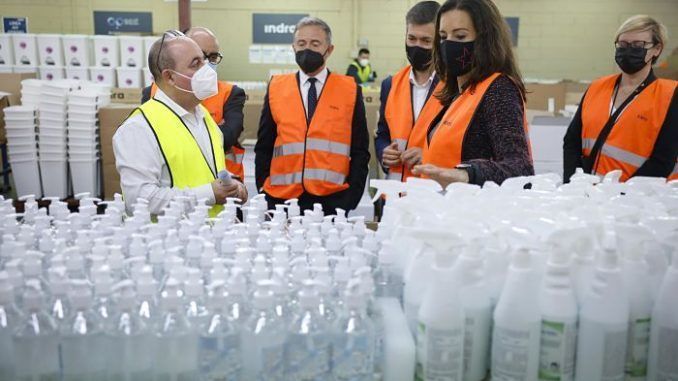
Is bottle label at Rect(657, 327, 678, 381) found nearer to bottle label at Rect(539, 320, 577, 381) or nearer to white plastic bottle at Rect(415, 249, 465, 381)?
bottle label at Rect(539, 320, 577, 381)

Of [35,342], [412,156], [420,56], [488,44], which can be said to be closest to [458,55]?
[488,44]

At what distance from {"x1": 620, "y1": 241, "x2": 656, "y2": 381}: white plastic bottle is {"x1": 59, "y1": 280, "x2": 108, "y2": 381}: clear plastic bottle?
1002 mm

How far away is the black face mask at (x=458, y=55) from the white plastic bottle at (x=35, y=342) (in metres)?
1.51

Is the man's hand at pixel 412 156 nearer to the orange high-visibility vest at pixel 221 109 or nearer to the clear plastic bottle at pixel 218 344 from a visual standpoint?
the orange high-visibility vest at pixel 221 109

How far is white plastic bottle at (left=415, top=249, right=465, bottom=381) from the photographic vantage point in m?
1.10

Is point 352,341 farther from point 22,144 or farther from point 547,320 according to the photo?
point 22,144

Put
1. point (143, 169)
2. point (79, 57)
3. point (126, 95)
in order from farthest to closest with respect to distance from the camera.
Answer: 1. point (79, 57)
2. point (126, 95)
3. point (143, 169)

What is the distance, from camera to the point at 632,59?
283cm

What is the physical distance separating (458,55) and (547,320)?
121cm

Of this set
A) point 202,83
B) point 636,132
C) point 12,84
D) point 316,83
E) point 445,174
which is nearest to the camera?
point 445,174

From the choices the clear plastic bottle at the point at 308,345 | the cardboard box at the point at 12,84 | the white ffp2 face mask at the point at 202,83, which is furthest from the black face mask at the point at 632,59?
the cardboard box at the point at 12,84

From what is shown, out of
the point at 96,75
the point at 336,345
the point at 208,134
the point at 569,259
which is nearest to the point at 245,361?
the point at 336,345

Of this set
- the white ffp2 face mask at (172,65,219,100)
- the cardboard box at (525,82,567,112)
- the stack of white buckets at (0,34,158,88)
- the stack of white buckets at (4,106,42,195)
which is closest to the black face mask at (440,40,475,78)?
the white ffp2 face mask at (172,65,219,100)

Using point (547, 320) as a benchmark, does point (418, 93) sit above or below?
above
